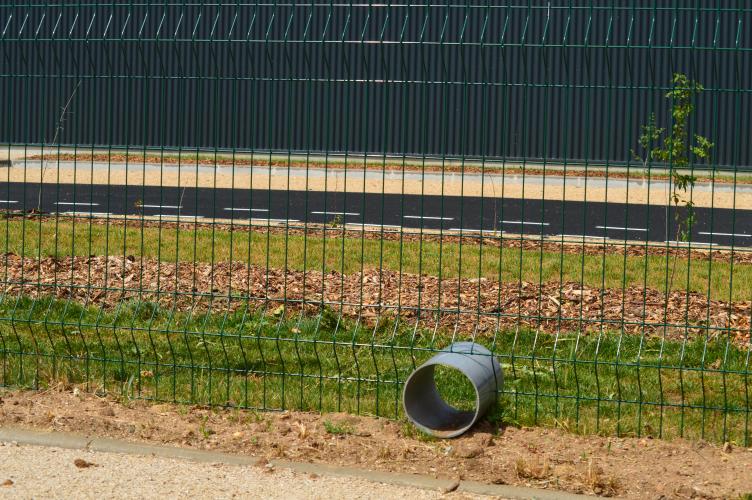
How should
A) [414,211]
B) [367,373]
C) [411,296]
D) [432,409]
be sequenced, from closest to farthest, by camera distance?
[432,409]
[367,373]
[411,296]
[414,211]

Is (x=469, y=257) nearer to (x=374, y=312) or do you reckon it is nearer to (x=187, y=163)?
(x=374, y=312)

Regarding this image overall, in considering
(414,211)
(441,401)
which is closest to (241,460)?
(441,401)

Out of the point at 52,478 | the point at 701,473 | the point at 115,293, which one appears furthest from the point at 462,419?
the point at 115,293

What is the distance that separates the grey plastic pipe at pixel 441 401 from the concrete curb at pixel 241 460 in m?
0.56

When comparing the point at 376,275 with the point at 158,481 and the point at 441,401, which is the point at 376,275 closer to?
the point at 441,401

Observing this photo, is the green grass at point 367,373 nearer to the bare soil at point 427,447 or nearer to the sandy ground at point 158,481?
the bare soil at point 427,447

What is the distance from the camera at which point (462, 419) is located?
6102mm

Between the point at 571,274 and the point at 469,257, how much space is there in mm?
1360

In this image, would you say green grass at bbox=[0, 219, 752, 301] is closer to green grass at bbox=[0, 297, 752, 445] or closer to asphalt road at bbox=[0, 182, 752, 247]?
green grass at bbox=[0, 297, 752, 445]

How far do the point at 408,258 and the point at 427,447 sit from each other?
5844 mm

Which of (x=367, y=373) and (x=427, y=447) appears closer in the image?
(x=427, y=447)

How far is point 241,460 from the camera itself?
5.46 meters

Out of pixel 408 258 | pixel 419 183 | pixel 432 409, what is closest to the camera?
pixel 432 409

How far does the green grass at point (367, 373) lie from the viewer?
595 centimetres
